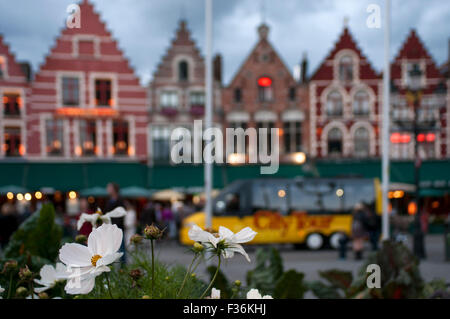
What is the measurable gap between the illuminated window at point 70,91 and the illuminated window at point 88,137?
1.12 meters

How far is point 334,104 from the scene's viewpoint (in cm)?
2364

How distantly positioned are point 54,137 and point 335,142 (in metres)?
14.5

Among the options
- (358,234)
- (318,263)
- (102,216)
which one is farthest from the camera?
(358,234)

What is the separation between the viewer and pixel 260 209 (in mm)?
14852

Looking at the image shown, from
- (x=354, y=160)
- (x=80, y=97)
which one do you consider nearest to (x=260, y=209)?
(x=354, y=160)

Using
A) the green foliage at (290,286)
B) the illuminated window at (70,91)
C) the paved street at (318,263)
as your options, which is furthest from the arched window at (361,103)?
the green foliage at (290,286)

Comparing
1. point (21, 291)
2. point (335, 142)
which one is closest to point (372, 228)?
point (335, 142)

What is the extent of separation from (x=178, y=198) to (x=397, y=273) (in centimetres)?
2036

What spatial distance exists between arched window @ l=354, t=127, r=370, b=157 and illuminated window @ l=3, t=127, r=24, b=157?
16982 mm

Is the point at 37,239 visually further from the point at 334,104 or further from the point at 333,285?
the point at 334,104

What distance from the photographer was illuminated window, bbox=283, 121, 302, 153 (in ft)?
77.3

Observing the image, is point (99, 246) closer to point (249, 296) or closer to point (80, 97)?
point (249, 296)
